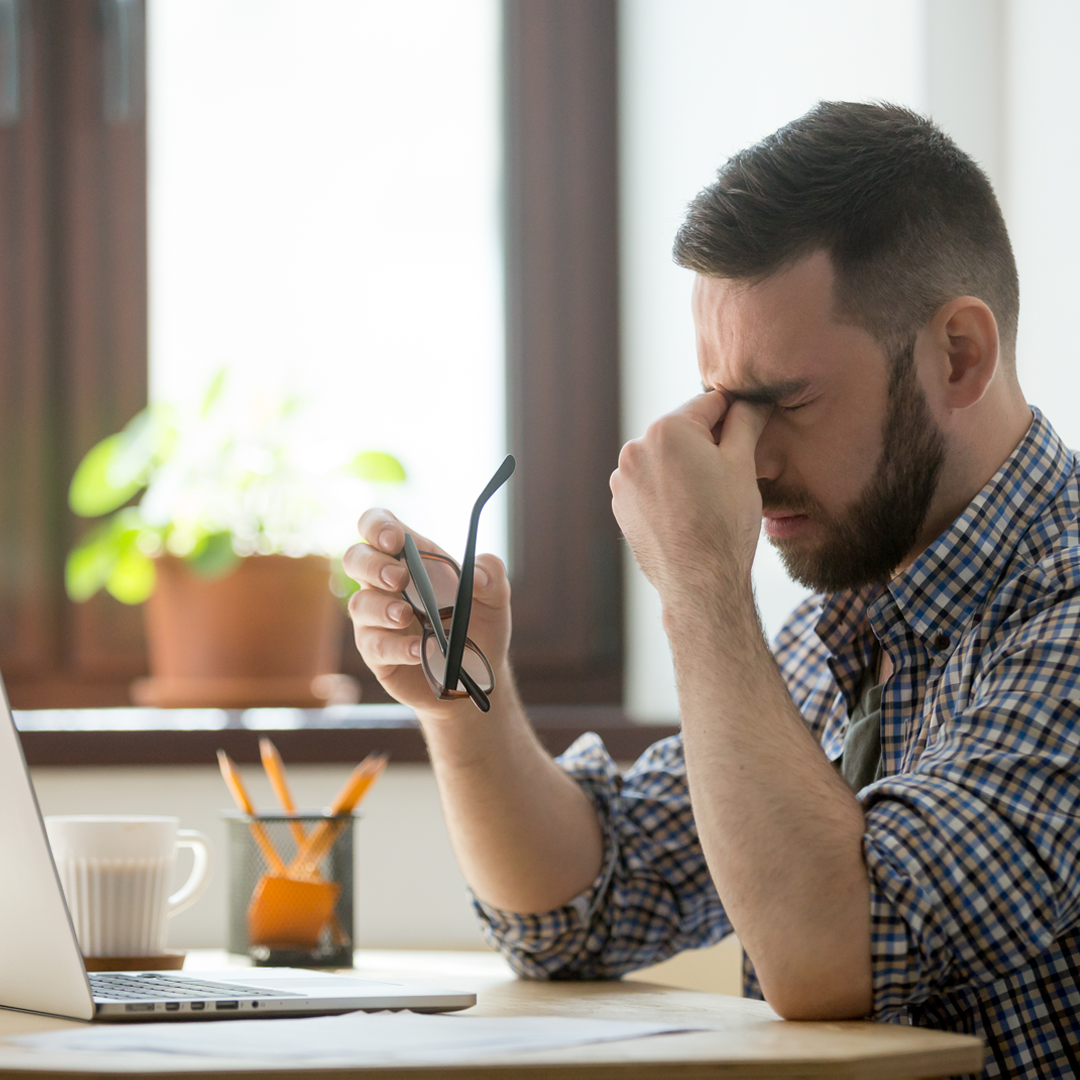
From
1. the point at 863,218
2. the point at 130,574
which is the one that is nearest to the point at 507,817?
the point at 863,218

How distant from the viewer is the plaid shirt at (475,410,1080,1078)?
829 mm

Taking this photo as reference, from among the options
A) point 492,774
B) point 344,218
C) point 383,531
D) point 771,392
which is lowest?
point 492,774

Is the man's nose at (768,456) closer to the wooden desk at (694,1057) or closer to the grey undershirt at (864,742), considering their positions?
the grey undershirt at (864,742)

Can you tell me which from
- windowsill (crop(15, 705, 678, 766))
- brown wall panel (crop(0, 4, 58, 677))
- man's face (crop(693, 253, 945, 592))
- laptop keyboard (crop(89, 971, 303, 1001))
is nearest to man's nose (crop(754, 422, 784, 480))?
man's face (crop(693, 253, 945, 592))

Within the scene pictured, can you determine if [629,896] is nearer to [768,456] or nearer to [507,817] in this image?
[507,817]

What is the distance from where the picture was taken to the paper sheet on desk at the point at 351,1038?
63cm

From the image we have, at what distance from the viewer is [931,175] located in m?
1.11

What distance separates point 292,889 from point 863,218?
2.46ft

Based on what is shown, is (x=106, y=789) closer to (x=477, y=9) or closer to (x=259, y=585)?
(x=259, y=585)

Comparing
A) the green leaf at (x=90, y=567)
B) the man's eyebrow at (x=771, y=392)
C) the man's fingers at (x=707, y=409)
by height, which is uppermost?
the man's eyebrow at (x=771, y=392)

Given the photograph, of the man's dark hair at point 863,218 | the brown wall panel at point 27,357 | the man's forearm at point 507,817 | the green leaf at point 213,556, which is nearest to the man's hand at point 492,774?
the man's forearm at point 507,817

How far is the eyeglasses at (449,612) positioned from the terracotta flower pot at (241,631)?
682 mm

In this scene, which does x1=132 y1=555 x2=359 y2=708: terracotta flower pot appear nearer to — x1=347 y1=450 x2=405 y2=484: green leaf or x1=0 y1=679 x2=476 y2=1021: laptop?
x1=347 y1=450 x2=405 y2=484: green leaf

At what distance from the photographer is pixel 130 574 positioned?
1899mm
